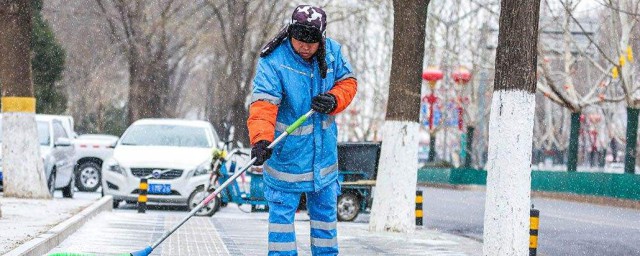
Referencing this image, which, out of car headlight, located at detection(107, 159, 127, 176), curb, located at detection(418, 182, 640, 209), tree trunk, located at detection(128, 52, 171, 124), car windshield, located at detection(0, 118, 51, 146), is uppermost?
tree trunk, located at detection(128, 52, 171, 124)

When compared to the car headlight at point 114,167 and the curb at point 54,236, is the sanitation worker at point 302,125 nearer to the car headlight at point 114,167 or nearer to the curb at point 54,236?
the curb at point 54,236

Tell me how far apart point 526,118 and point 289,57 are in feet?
11.1

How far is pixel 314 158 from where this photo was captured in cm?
854

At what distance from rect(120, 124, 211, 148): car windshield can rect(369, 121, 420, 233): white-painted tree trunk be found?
6.82 meters

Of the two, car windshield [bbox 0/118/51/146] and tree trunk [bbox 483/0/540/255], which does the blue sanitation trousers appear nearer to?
tree trunk [bbox 483/0/540/255]

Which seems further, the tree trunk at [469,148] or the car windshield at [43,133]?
the tree trunk at [469,148]

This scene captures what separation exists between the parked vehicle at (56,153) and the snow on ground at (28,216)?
1700 mm

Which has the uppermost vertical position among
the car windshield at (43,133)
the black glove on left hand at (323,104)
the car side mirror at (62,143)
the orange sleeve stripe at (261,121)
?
the black glove on left hand at (323,104)

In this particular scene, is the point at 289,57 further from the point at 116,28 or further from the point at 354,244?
the point at 116,28

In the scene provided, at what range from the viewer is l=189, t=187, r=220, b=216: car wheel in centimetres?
2009

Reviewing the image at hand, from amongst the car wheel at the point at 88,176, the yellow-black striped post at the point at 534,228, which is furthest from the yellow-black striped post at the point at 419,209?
the car wheel at the point at 88,176

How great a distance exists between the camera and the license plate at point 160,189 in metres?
21.3

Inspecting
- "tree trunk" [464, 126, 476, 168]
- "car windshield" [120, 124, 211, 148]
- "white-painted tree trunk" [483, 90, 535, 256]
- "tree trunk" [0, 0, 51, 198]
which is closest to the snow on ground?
"tree trunk" [0, 0, 51, 198]

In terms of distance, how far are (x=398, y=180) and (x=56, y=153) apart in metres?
8.95
